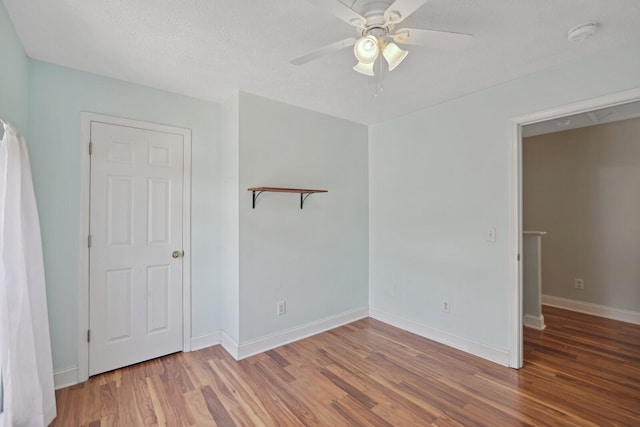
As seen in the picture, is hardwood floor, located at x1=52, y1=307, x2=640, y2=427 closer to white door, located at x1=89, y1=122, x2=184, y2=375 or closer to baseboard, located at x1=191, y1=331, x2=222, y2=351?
baseboard, located at x1=191, y1=331, x2=222, y2=351

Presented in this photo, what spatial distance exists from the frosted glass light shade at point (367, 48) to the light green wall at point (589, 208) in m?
3.85

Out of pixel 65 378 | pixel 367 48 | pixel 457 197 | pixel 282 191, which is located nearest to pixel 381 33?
pixel 367 48

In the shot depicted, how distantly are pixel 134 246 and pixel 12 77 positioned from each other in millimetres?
1361

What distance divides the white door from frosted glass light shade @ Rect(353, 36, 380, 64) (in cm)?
195

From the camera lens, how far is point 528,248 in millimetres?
3324

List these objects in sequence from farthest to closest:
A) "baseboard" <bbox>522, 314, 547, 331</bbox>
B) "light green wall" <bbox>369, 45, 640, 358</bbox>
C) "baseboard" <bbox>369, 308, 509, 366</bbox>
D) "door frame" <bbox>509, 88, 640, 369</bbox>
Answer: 1. "baseboard" <bbox>522, 314, 547, 331</bbox>
2. "baseboard" <bbox>369, 308, 509, 366</bbox>
3. "door frame" <bbox>509, 88, 640, 369</bbox>
4. "light green wall" <bbox>369, 45, 640, 358</bbox>

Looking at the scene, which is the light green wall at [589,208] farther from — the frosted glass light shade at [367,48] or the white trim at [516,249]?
the frosted glass light shade at [367,48]

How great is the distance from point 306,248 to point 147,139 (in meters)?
1.81

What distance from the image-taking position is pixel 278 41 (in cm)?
189

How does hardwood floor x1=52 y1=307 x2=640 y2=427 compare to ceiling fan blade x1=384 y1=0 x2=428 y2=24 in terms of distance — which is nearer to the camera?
ceiling fan blade x1=384 y1=0 x2=428 y2=24

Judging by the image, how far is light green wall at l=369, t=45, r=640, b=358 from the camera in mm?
2297

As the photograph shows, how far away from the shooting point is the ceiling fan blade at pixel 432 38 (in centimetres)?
139

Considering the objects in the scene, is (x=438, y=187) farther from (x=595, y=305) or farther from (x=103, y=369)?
(x=103, y=369)

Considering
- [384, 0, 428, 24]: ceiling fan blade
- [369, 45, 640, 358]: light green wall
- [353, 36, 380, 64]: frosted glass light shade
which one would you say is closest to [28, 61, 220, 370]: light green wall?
[353, 36, 380, 64]: frosted glass light shade
